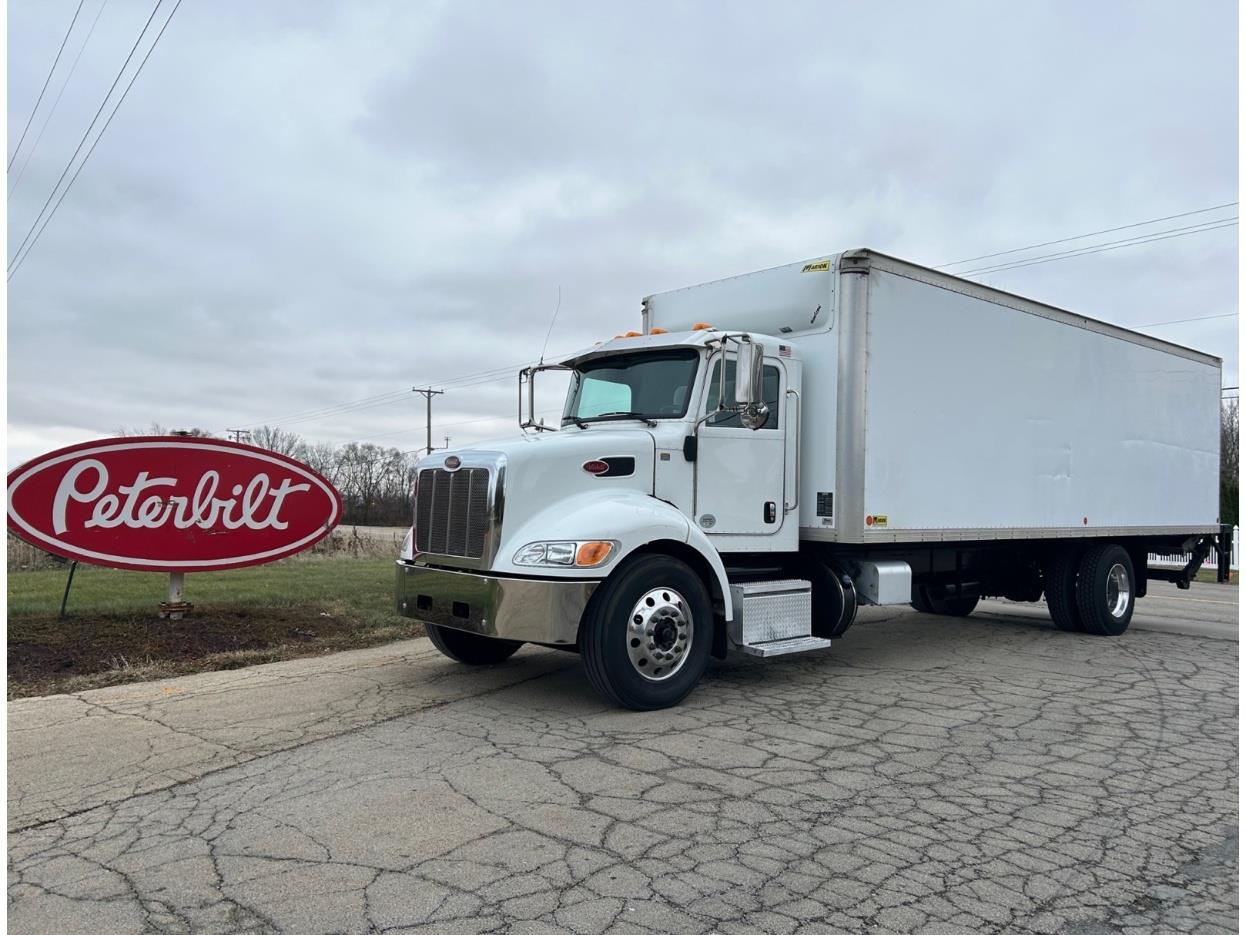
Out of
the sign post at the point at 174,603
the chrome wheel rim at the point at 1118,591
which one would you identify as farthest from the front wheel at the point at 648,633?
the chrome wheel rim at the point at 1118,591

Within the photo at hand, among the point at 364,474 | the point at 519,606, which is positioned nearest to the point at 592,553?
the point at 519,606

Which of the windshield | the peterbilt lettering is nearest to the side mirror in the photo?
the windshield

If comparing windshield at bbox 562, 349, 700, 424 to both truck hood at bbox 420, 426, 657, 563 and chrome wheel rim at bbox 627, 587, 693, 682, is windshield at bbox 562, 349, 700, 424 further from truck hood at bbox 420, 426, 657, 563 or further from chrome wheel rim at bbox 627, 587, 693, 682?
chrome wheel rim at bbox 627, 587, 693, 682

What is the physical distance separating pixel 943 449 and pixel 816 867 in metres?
5.29

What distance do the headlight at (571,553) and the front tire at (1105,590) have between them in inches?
268

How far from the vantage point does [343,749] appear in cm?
538

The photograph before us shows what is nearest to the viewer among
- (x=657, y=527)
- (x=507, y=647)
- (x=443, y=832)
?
(x=443, y=832)

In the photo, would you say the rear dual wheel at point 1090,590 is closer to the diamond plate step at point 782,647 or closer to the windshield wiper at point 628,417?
the diamond plate step at point 782,647

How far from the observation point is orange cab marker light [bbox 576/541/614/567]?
19.9ft

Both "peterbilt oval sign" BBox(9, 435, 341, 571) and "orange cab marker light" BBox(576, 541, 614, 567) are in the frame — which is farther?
"peterbilt oval sign" BBox(9, 435, 341, 571)

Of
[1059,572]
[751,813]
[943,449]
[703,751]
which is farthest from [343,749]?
[1059,572]

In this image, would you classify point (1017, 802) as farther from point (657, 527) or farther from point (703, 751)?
point (657, 527)

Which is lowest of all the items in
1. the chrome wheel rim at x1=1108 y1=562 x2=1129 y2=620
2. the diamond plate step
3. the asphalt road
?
the asphalt road

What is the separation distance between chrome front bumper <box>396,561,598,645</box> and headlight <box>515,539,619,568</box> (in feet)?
0.41
